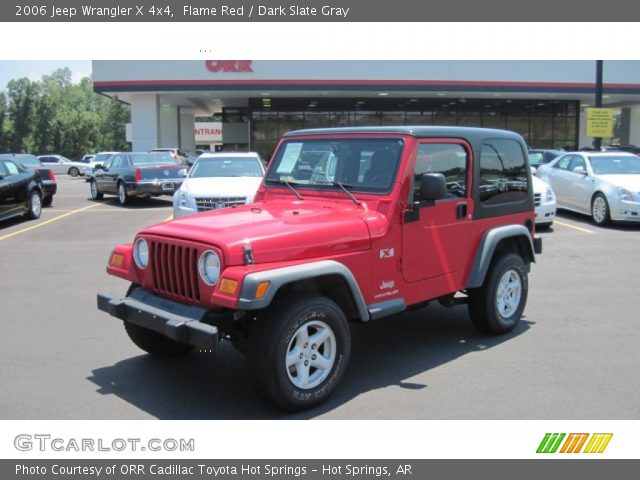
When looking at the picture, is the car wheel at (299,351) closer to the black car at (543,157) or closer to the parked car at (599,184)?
the parked car at (599,184)

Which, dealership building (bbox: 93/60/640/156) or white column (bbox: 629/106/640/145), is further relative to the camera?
white column (bbox: 629/106/640/145)

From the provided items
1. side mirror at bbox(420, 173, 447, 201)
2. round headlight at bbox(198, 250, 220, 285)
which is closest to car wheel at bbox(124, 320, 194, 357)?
round headlight at bbox(198, 250, 220, 285)

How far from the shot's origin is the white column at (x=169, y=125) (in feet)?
125

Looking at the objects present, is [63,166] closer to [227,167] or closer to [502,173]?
[227,167]

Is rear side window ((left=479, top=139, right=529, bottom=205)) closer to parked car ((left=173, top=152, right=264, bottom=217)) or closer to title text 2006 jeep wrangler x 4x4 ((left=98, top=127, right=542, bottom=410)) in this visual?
title text 2006 jeep wrangler x 4x4 ((left=98, top=127, right=542, bottom=410))

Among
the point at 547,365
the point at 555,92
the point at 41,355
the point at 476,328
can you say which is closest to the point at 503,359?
the point at 547,365

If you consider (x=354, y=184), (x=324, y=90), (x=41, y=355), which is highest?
(x=324, y=90)

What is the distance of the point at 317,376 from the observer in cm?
434

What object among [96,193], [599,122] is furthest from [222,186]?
[599,122]

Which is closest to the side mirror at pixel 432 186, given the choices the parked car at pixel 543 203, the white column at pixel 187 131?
the parked car at pixel 543 203

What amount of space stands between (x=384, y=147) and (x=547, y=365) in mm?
2288

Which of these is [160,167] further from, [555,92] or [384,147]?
[555,92]

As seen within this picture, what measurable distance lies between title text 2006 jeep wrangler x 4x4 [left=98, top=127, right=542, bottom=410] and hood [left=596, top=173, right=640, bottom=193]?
24.7 ft

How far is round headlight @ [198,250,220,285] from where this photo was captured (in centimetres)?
409
